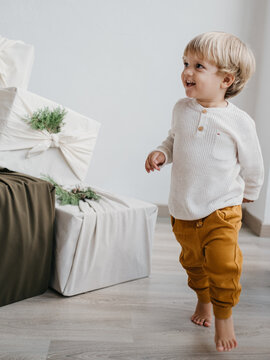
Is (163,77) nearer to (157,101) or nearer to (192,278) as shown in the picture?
(157,101)

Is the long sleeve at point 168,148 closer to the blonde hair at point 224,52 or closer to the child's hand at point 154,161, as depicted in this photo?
the child's hand at point 154,161

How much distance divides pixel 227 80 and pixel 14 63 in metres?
1.23

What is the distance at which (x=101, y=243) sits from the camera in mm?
1779

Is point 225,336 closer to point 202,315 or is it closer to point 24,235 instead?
point 202,315

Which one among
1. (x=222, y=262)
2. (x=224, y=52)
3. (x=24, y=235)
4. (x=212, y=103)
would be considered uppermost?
(x=224, y=52)

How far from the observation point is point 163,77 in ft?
9.93

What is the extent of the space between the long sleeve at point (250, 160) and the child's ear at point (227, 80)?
13cm

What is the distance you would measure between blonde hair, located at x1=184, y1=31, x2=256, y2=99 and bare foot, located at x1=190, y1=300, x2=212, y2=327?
0.80 metres

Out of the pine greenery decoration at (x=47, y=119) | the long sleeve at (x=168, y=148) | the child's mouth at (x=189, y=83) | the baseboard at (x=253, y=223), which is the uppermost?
the child's mouth at (x=189, y=83)

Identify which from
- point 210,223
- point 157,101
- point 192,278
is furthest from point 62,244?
point 157,101

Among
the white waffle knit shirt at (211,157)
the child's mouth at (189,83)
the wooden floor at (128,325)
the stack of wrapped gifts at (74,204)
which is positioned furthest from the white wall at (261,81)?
the child's mouth at (189,83)

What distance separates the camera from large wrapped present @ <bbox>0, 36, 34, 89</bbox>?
7.10 feet

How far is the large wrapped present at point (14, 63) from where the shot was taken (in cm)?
216

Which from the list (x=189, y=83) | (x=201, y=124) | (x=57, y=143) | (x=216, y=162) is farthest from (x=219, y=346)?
(x=57, y=143)
